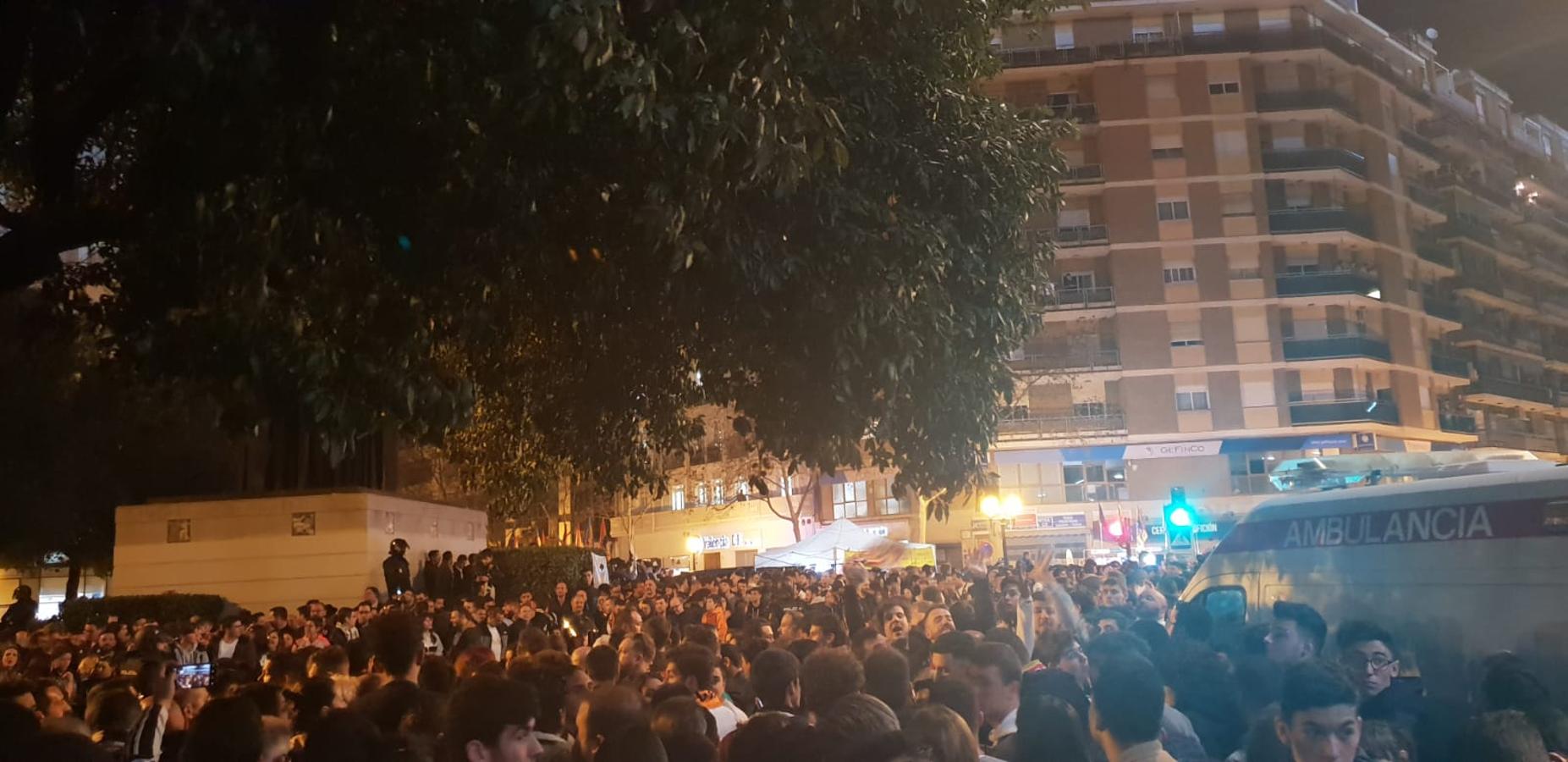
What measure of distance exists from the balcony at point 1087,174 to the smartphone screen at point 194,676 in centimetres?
3913

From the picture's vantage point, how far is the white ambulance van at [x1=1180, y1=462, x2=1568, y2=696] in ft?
17.5

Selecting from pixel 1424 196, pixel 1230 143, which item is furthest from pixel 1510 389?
pixel 1230 143

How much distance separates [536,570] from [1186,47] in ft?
112

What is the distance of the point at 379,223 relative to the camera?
6.27 m

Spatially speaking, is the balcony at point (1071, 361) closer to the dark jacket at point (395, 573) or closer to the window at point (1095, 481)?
the window at point (1095, 481)

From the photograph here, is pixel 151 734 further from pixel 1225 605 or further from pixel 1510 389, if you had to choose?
pixel 1510 389

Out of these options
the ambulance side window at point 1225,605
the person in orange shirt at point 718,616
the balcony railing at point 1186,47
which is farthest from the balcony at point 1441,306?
the ambulance side window at point 1225,605

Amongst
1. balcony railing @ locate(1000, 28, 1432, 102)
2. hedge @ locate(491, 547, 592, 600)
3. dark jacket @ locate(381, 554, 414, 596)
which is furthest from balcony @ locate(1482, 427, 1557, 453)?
dark jacket @ locate(381, 554, 414, 596)

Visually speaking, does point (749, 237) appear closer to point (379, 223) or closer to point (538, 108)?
point (538, 108)

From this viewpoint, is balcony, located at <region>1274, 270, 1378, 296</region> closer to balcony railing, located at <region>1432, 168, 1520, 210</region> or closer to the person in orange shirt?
balcony railing, located at <region>1432, 168, 1520, 210</region>

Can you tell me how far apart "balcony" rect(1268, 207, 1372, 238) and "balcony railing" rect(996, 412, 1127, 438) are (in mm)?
9584

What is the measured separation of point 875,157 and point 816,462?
2.15m

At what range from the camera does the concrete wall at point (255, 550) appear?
69.4 ft

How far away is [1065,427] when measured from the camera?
145ft
